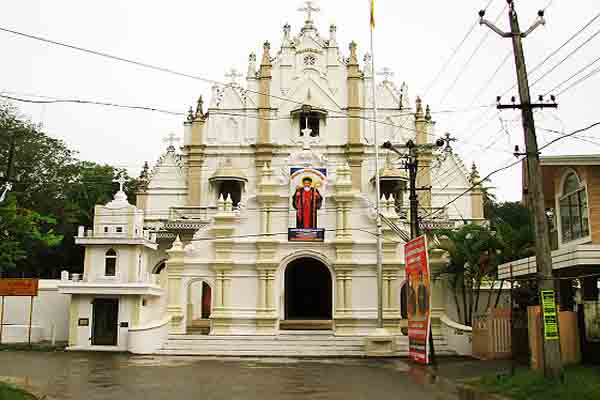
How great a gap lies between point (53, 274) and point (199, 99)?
64.6 feet

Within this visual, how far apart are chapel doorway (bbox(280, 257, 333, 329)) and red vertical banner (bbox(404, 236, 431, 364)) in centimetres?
922

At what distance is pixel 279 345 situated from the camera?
89.8 ft

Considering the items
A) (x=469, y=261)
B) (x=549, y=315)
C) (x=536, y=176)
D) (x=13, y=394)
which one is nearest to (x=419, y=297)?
(x=469, y=261)

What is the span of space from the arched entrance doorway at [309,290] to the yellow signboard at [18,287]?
12099mm

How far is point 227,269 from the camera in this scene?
29750mm

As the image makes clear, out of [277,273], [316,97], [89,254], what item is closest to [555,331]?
[277,273]

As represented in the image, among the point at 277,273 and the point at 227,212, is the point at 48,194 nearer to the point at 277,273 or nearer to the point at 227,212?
the point at 227,212

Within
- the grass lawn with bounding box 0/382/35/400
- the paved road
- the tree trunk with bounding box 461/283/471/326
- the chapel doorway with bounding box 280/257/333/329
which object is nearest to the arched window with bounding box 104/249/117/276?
the paved road

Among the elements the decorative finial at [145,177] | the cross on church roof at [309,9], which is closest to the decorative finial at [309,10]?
the cross on church roof at [309,9]

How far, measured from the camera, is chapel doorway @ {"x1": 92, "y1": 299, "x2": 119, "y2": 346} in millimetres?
29656

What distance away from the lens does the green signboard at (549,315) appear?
1382 cm

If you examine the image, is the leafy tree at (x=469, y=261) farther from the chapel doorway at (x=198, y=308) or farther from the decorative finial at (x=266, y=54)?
the decorative finial at (x=266, y=54)

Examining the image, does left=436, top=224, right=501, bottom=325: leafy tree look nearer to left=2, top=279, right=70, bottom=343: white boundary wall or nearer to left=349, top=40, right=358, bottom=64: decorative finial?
left=349, top=40, right=358, bottom=64: decorative finial

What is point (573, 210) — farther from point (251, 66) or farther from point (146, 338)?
point (251, 66)
